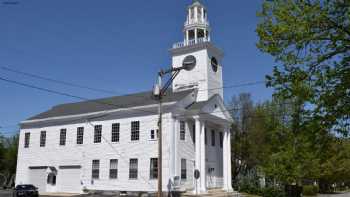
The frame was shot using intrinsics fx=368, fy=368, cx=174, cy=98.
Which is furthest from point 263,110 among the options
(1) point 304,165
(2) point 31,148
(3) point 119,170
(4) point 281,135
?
(2) point 31,148

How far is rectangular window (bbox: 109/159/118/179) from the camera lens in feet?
114

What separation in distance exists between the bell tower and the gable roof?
1789 millimetres

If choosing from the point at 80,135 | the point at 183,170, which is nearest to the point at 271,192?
the point at 183,170

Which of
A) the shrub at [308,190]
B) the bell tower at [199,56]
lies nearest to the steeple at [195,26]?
the bell tower at [199,56]

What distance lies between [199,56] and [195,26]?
352cm

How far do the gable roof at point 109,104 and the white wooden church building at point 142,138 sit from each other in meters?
0.15

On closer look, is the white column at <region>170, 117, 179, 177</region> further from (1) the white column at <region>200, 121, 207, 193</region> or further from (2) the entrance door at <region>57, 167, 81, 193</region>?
(2) the entrance door at <region>57, 167, 81, 193</region>

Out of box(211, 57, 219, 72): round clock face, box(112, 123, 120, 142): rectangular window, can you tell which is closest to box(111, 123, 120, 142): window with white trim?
box(112, 123, 120, 142): rectangular window

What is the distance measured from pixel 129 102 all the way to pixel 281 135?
15.8 m

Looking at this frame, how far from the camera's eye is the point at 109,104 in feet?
131

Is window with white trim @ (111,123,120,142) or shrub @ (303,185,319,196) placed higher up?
window with white trim @ (111,123,120,142)

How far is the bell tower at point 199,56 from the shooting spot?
124ft

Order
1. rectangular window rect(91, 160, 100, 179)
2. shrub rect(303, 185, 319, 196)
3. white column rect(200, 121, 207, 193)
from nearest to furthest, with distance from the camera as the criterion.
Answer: white column rect(200, 121, 207, 193), rectangular window rect(91, 160, 100, 179), shrub rect(303, 185, 319, 196)

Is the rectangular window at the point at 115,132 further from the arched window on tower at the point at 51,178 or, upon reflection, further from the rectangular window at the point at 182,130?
the arched window on tower at the point at 51,178
